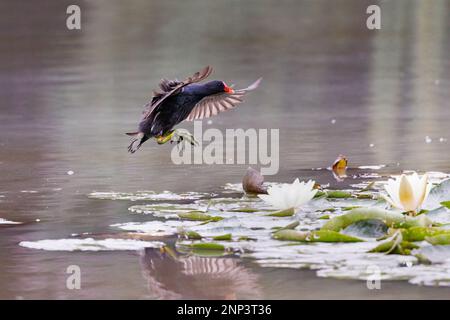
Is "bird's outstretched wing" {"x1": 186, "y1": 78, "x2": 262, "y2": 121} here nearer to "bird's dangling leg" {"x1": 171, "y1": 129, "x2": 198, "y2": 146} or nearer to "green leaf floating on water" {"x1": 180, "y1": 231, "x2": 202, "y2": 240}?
"bird's dangling leg" {"x1": 171, "y1": 129, "x2": 198, "y2": 146}

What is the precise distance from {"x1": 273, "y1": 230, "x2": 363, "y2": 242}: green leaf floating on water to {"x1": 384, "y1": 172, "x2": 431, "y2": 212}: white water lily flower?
0.95 ft

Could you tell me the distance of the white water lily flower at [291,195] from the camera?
17.5 feet

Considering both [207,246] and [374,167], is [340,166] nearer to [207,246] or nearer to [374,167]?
[374,167]

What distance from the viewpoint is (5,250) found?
16.3 feet

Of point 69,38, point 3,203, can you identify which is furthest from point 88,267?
point 69,38

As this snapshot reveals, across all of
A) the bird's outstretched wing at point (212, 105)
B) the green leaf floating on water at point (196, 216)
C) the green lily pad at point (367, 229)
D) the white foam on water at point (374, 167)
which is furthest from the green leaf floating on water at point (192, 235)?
the white foam on water at point (374, 167)

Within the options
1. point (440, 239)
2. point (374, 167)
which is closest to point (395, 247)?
point (440, 239)

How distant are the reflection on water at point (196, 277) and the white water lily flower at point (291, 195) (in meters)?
0.70

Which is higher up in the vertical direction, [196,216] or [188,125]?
[188,125]

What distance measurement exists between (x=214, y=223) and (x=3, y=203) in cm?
157

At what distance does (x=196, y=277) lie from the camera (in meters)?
4.37

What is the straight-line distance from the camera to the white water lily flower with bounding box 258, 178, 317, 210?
17.5 ft

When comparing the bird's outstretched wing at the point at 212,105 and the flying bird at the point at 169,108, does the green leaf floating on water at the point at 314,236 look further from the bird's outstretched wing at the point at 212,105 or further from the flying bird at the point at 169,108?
the bird's outstretched wing at the point at 212,105

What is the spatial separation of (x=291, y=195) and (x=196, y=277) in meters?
1.09
